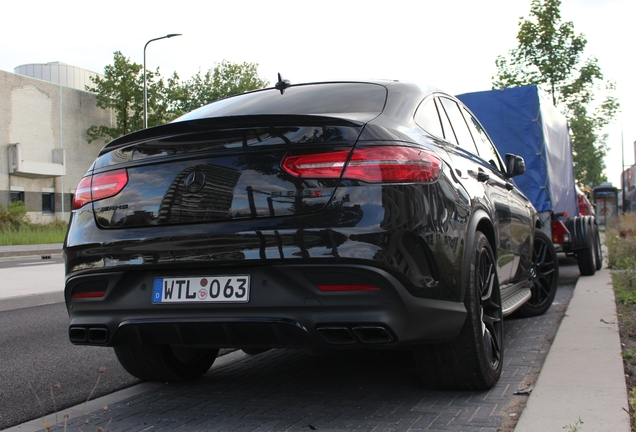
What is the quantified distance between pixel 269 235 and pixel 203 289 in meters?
0.41

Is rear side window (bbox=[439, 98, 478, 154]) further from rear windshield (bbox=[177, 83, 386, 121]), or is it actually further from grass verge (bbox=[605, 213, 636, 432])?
grass verge (bbox=[605, 213, 636, 432])

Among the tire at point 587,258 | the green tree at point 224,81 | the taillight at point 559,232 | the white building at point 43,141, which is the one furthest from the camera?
the green tree at point 224,81

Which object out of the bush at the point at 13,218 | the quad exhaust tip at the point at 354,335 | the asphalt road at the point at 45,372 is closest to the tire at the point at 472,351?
the quad exhaust tip at the point at 354,335

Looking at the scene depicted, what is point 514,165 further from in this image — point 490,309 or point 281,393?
point 281,393

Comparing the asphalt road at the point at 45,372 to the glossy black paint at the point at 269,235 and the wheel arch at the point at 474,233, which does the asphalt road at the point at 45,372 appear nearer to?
the glossy black paint at the point at 269,235

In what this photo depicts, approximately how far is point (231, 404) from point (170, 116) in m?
45.5

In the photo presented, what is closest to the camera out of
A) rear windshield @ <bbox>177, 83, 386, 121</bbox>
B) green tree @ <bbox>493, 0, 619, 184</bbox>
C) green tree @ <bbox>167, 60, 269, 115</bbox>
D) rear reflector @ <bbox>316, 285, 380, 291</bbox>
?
rear reflector @ <bbox>316, 285, 380, 291</bbox>

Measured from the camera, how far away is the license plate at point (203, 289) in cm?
320

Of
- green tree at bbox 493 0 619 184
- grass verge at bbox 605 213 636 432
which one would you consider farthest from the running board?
green tree at bbox 493 0 619 184

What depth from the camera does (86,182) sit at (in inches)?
146

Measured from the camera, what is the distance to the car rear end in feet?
10.1

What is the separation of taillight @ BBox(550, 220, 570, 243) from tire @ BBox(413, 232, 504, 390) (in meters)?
6.30

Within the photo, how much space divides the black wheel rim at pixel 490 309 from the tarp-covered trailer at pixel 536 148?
5.80 m

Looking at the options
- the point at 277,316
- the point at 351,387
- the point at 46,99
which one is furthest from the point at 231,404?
the point at 46,99
